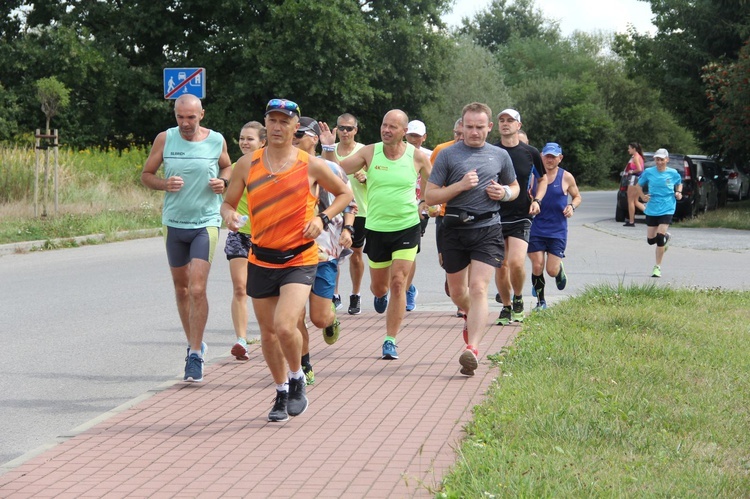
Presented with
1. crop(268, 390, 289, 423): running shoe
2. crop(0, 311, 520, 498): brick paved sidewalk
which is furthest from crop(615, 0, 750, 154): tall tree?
crop(268, 390, 289, 423): running shoe

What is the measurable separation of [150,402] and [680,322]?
16.3 ft

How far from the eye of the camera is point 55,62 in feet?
144

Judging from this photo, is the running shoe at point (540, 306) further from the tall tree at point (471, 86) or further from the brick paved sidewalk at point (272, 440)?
the tall tree at point (471, 86)

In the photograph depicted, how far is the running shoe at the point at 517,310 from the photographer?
11.0 m

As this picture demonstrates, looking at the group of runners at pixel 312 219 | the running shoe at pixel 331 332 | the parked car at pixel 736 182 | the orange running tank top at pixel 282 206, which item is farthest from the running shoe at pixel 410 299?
the parked car at pixel 736 182

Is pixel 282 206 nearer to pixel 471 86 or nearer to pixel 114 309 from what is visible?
pixel 114 309

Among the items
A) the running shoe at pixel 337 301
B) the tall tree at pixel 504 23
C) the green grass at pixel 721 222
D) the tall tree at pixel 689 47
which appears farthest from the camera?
the tall tree at pixel 504 23

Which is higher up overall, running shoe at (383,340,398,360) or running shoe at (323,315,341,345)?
running shoe at (323,315,341,345)

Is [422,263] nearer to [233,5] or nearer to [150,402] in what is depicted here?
[150,402]

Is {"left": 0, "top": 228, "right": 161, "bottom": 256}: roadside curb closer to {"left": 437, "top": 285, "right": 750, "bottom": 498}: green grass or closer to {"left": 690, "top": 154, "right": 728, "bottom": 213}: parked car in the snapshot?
{"left": 437, "top": 285, "right": 750, "bottom": 498}: green grass

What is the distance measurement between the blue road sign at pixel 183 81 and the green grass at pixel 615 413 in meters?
14.0

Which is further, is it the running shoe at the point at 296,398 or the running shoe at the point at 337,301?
the running shoe at the point at 337,301

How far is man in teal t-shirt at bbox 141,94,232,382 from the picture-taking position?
832cm

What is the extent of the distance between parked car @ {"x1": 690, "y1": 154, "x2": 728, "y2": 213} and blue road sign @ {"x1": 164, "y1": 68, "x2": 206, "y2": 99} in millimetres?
13431
